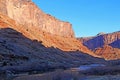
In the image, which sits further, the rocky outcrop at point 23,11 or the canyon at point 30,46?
the rocky outcrop at point 23,11

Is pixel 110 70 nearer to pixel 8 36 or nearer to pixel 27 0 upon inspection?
pixel 8 36

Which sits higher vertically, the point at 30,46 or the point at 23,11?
the point at 23,11

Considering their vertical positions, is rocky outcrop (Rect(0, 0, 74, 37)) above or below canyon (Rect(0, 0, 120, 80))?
above

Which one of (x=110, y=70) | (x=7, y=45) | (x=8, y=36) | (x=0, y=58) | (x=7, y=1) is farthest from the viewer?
(x=7, y=1)

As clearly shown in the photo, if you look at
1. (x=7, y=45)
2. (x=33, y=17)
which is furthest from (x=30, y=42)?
(x=33, y=17)

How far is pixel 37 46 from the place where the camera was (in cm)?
12212

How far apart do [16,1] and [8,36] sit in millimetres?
65956

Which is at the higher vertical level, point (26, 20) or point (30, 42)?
point (26, 20)

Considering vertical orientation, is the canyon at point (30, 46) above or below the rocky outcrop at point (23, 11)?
below

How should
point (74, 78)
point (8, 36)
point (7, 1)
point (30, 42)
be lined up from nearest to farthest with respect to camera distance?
point (74, 78)
point (8, 36)
point (30, 42)
point (7, 1)

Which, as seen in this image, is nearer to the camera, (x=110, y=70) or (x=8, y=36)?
(x=110, y=70)

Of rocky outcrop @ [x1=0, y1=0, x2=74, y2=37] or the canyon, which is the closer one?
the canyon

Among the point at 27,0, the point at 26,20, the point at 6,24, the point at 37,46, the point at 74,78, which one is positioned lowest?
the point at 74,78

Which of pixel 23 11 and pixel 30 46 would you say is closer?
pixel 30 46
